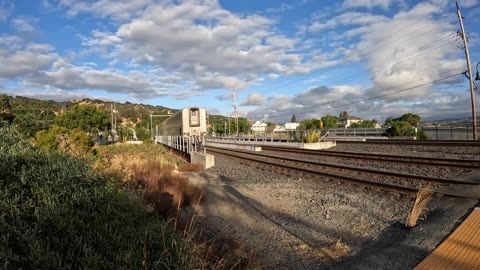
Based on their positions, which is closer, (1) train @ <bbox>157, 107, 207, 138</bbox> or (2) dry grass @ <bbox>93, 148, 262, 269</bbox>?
(2) dry grass @ <bbox>93, 148, 262, 269</bbox>

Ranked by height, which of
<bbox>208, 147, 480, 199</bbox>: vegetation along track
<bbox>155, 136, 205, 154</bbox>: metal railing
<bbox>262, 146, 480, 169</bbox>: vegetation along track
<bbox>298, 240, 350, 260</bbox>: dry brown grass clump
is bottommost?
<bbox>298, 240, 350, 260</bbox>: dry brown grass clump

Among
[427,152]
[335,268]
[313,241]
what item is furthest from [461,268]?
[427,152]

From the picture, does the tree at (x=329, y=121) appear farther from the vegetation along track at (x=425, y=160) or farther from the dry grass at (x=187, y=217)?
the dry grass at (x=187, y=217)

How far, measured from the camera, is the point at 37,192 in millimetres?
3555

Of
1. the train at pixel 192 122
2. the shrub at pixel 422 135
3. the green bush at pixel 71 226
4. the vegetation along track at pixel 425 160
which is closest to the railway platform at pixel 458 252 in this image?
the green bush at pixel 71 226

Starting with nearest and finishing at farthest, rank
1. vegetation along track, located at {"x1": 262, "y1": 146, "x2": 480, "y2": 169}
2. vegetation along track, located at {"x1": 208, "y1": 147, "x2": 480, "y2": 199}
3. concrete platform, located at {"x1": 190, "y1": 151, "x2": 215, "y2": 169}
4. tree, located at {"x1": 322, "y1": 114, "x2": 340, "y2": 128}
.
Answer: vegetation along track, located at {"x1": 208, "y1": 147, "x2": 480, "y2": 199} < vegetation along track, located at {"x1": 262, "y1": 146, "x2": 480, "y2": 169} < concrete platform, located at {"x1": 190, "y1": 151, "x2": 215, "y2": 169} < tree, located at {"x1": 322, "y1": 114, "x2": 340, "y2": 128}

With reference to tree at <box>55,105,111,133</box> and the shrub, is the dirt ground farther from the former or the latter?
tree at <box>55,105,111,133</box>

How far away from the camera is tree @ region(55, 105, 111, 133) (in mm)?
53031

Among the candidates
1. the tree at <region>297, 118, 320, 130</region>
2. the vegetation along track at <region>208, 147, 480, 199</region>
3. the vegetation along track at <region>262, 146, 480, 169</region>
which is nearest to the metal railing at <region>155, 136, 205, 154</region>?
the vegetation along track at <region>208, 147, 480, 199</region>

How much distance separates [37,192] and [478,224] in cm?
657

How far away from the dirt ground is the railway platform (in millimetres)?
202

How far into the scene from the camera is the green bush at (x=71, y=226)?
9.76 feet

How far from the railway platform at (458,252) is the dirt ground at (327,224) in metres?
0.20

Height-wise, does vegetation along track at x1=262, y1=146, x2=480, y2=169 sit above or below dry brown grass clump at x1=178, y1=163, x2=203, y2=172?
above
